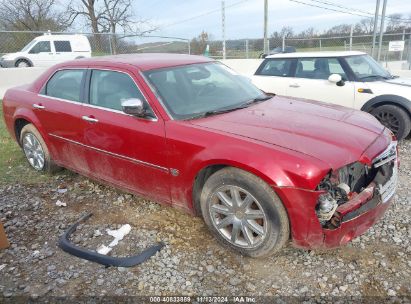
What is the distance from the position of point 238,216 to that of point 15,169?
4021mm

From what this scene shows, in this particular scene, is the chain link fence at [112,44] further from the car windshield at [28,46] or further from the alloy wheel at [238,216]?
the alloy wheel at [238,216]

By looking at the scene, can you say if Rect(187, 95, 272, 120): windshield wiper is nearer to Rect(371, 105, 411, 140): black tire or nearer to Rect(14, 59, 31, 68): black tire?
Rect(371, 105, 411, 140): black tire

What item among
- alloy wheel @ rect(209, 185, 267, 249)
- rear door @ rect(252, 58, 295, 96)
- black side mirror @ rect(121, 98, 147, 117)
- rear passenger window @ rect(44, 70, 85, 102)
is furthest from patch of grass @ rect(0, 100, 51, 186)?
rear door @ rect(252, 58, 295, 96)

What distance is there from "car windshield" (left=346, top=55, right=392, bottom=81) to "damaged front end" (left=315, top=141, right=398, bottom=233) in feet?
12.7

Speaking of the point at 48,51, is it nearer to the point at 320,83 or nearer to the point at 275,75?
the point at 275,75

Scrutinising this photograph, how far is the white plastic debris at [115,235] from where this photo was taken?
323 cm

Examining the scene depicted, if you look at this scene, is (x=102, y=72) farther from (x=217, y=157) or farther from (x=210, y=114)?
(x=217, y=157)

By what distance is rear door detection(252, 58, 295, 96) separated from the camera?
7266mm

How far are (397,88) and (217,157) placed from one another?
4.68 metres

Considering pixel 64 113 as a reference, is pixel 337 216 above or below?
below

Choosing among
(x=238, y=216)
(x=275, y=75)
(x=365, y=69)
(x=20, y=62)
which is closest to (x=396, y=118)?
(x=365, y=69)

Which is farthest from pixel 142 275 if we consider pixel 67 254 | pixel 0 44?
pixel 0 44

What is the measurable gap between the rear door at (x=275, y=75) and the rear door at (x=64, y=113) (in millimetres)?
4410

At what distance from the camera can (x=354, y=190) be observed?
287 centimetres
